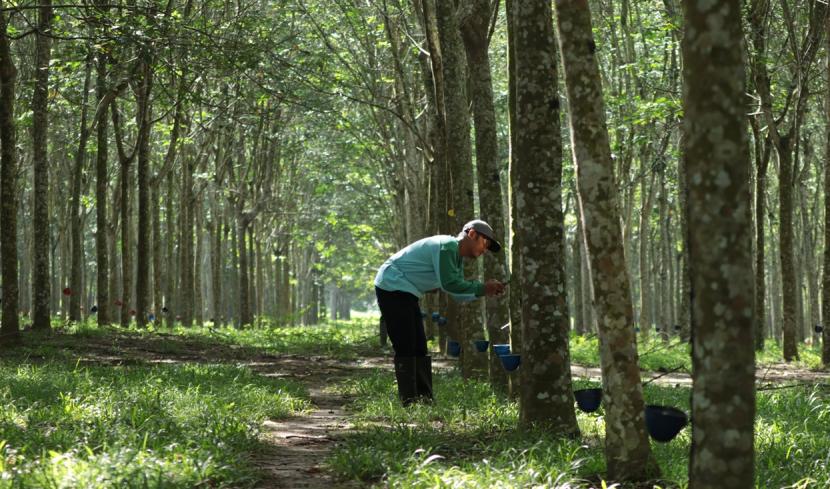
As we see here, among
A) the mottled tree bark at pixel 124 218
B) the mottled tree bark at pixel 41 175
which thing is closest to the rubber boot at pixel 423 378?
the mottled tree bark at pixel 41 175

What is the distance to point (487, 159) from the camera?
31.8ft

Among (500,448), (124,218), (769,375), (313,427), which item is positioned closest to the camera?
(500,448)

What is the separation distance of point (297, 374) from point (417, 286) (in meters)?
5.67

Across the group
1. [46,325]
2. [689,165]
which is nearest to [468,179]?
[689,165]

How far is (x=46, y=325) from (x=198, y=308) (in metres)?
14.5

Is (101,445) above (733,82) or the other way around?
the other way around

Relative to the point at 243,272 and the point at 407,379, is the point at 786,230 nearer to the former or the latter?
the point at 407,379

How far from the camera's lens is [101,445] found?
5.60 metres

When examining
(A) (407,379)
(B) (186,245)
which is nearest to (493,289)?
(A) (407,379)

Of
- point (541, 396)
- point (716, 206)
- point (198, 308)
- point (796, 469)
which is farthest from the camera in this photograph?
point (198, 308)

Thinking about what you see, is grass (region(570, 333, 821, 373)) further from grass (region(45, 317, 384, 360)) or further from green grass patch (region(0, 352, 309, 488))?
green grass patch (region(0, 352, 309, 488))

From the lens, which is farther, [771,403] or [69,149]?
[69,149]

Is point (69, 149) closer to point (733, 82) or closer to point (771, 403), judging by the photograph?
point (771, 403)

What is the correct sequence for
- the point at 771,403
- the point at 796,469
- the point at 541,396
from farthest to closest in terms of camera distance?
1. the point at 771,403
2. the point at 541,396
3. the point at 796,469
